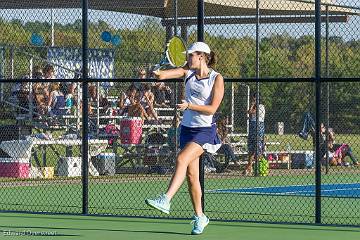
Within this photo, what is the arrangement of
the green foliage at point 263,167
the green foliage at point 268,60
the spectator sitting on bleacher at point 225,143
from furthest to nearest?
the green foliage at point 268,60
the spectator sitting on bleacher at point 225,143
the green foliage at point 263,167

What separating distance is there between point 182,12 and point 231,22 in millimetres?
2330

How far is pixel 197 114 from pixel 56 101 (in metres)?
11.4

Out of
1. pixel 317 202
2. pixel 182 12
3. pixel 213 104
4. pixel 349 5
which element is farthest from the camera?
pixel 182 12

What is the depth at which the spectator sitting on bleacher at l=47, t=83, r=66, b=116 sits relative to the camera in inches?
970

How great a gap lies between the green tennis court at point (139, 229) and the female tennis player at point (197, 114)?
47 cm

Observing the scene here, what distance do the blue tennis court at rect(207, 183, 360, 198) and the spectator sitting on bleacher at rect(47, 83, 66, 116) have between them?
465 centimetres

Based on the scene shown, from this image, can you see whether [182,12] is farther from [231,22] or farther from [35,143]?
[35,143]

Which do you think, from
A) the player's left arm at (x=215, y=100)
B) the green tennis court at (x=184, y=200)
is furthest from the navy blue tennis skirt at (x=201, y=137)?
the green tennis court at (x=184, y=200)

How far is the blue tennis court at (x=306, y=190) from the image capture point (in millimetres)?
20203

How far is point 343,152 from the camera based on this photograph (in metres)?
28.6

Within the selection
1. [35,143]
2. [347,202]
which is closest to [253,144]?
[35,143]

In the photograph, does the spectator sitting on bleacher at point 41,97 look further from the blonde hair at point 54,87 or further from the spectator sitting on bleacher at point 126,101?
the spectator sitting on bleacher at point 126,101

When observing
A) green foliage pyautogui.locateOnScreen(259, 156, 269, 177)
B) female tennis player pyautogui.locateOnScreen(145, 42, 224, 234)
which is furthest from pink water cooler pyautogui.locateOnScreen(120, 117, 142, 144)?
female tennis player pyautogui.locateOnScreen(145, 42, 224, 234)

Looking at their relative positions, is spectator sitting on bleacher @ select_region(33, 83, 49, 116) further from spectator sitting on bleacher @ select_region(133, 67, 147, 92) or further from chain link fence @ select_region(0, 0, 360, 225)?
spectator sitting on bleacher @ select_region(133, 67, 147, 92)
